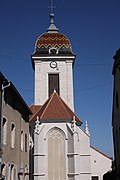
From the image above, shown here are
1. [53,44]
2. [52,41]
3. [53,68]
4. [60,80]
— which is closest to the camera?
[60,80]

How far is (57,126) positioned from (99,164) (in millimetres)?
13148

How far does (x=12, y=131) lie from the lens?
18109 millimetres

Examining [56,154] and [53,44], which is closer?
[56,154]

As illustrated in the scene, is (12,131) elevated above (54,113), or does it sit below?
below

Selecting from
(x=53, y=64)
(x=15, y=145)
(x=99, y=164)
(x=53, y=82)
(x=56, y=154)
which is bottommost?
(x=99, y=164)

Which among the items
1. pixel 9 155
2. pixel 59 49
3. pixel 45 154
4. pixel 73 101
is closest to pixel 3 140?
pixel 9 155

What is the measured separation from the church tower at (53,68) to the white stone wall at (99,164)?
27.8ft

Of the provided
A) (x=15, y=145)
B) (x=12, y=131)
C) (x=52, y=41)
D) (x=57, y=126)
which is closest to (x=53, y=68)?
(x=52, y=41)

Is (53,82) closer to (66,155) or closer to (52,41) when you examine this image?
(52,41)

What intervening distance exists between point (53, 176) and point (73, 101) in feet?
39.8

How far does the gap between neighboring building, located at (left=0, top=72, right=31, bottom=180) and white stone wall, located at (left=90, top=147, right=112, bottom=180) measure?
19055 mm

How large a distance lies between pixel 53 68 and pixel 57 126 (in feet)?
38.0

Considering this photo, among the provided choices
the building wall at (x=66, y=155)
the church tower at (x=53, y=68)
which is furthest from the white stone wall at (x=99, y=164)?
the building wall at (x=66, y=155)

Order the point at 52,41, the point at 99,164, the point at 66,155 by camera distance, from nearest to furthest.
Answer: the point at 66,155, the point at 99,164, the point at 52,41
